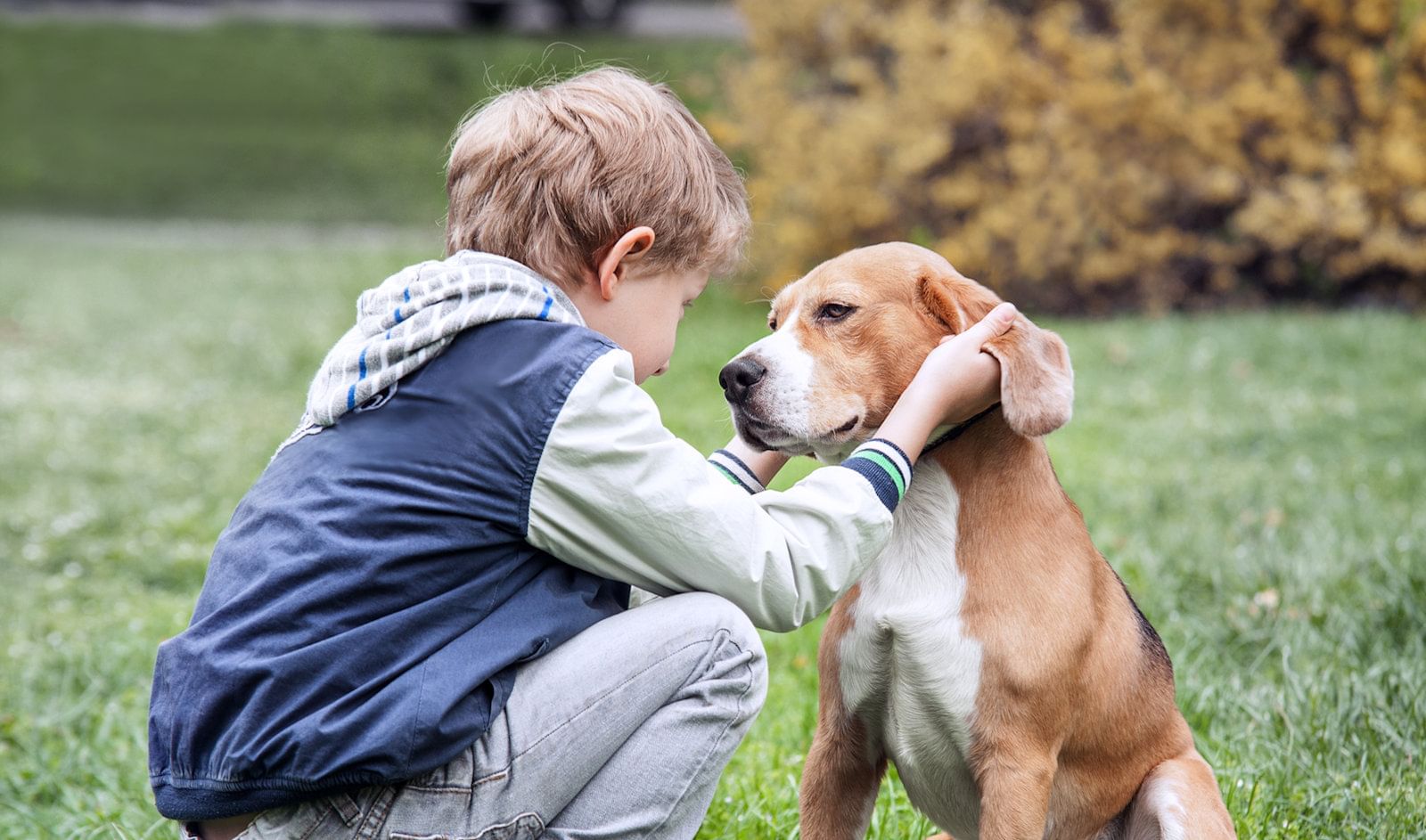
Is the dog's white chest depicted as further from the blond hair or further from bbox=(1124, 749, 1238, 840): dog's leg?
the blond hair

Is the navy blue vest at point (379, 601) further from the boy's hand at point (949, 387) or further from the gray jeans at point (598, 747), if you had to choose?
the boy's hand at point (949, 387)

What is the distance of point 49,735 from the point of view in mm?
3660

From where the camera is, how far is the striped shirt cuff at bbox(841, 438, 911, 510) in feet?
7.50

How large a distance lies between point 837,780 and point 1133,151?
8288 mm

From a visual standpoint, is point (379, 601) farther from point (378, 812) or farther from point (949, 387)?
point (949, 387)

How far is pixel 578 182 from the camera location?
92.0 inches

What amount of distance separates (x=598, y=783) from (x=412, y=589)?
1.53 ft

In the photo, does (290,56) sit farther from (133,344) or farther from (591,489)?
(591,489)

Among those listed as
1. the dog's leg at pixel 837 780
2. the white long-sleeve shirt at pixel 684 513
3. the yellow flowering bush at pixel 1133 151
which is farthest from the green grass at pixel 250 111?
the white long-sleeve shirt at pixel 684 513

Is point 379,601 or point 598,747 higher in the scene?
point 379,601

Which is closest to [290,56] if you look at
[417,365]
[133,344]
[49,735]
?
[133,344]

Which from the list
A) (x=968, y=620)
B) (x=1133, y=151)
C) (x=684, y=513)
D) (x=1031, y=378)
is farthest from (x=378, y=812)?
(x=1133, y=151)

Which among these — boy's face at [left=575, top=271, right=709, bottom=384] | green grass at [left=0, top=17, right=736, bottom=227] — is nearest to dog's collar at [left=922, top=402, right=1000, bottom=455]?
boy's face at [left=575, top=271, right=709, bottom=384]

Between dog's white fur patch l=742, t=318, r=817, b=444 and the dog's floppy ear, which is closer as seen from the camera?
the dog's floppy ear
